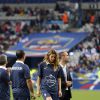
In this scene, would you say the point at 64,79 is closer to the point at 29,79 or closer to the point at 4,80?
the point at 29,79

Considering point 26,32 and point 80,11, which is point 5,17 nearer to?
point 26,32

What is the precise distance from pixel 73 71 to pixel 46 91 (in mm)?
16365

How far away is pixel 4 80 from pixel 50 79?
108cm

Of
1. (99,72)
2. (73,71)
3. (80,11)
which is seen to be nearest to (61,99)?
(99,72)

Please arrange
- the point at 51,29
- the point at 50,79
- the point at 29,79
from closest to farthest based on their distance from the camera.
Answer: the point at 29,79
the point at 50,79
the point at 51,29

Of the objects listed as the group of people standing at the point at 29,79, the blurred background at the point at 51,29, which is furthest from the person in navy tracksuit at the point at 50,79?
the blurred background at the point at 51,29

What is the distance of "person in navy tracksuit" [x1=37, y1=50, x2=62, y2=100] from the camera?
43.7ft

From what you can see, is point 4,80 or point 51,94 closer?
point 4,80

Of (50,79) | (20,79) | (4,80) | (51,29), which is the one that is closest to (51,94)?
(50,79)

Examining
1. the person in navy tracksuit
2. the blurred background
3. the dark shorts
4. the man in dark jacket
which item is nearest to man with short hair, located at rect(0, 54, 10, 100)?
the person in navy tracksuit

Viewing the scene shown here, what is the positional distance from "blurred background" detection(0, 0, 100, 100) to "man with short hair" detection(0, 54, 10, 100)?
17.4 metres

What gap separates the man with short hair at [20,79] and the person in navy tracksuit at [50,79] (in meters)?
0.32

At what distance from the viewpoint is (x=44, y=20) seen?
3847 cm

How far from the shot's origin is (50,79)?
1334 centimetres
